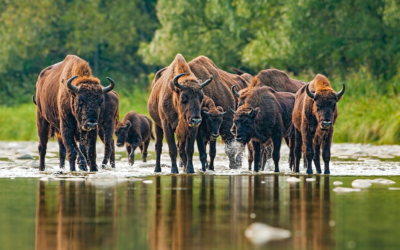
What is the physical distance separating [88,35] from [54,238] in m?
43.1

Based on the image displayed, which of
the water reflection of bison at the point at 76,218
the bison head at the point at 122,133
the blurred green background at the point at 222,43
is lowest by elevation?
the water reflection of bison at the point at 76,218

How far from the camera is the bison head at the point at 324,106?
40.4 feet

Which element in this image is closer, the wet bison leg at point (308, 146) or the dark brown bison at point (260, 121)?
the wet bison leg at point (308, 146)

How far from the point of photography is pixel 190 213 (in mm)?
7066

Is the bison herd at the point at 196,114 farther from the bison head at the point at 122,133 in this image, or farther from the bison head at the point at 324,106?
the bison head at the point at 122,133

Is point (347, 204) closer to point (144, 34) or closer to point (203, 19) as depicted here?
point (203, 19)

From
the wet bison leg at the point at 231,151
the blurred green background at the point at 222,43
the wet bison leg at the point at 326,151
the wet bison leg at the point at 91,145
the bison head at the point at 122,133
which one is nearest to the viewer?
the wet bison leg at the point at 326,151

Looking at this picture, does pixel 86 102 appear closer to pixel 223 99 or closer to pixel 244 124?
pixel 244 124

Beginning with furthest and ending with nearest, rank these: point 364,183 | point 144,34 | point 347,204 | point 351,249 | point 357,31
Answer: point 144,34 < point 357,31 < point 364,183 < point 347,204 < point 351,249

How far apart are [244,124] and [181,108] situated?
1.33m

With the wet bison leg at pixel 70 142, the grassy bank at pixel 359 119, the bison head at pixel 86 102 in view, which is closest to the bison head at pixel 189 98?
the bison head at pixel 86 102

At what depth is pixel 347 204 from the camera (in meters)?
7.76

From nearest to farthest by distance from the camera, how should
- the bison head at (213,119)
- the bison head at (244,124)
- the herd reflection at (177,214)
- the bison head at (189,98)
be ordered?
1. the herd reflection at (177,214)
2. the bison head at (189,98)
3. the bison head at (244,124)
4. the bison head at (213,119)

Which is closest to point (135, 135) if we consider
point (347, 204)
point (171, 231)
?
point (347, 204)
